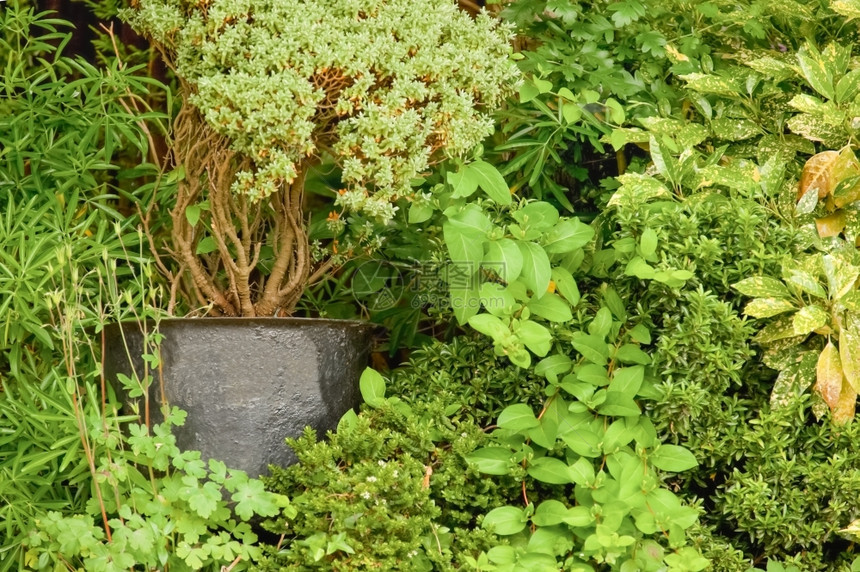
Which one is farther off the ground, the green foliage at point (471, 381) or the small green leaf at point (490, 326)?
the small green leaf at point (490, 326)

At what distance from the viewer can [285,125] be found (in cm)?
195

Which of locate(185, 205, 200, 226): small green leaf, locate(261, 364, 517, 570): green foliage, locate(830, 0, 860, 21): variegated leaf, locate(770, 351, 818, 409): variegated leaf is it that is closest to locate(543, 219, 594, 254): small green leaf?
locate(261, 364, 517, 570): green foliage

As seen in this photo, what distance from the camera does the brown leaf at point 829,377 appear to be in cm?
191

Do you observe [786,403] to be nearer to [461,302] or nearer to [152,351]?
A: [461,302]

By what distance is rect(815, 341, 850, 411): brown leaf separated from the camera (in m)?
1.91

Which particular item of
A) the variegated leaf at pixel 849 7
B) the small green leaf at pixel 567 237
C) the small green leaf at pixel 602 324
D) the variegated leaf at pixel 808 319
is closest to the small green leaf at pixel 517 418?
the small green leaf at pixel 602 324

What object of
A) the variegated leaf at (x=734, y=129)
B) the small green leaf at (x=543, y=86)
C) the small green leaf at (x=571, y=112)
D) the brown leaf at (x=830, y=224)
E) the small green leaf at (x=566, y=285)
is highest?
the small green leaf at (x=543, y=86)

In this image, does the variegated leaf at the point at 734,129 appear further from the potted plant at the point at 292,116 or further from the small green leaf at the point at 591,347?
the small green leaf at the point at 591,347

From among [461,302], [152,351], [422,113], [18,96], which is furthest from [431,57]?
[18,96]

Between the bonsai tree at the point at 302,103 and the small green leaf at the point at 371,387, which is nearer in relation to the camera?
the bonsai tree at the point at 302,103

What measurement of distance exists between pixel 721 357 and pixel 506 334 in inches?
19.2

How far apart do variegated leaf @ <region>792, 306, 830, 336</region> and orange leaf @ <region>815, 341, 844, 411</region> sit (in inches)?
2.4

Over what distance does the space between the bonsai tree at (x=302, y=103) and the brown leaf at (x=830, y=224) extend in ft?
2.93

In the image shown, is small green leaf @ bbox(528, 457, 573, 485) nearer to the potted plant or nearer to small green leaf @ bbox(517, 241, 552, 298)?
small green leaf @ bbox(517, 241, 552, 298)
